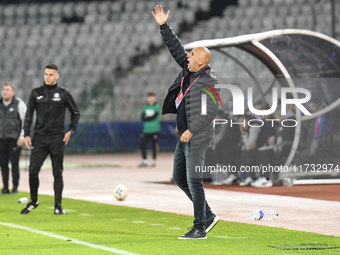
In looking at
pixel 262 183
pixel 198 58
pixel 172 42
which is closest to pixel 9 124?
pixel 262 183

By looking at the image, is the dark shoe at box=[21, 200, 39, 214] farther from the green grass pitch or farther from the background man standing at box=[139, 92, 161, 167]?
the background man standing at box=[139, 92, 161, 167]

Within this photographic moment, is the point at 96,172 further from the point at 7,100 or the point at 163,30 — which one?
the point at 163,30

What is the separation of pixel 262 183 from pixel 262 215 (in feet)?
16.6

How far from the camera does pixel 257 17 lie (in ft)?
109

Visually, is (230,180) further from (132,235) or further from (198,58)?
(198,58)

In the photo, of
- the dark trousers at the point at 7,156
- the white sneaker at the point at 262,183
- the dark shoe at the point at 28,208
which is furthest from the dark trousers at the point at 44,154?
the white sneaker at the point at 262,183

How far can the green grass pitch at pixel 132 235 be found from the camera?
653cm

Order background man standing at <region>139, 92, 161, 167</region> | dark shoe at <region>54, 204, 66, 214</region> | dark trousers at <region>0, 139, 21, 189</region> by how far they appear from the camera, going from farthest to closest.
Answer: background man standing at <region>139, 92, 161, 167</region> → dark trousers at <region>0, 139, 21, 189</region> → dark shoe at <region>54, 204, 66, 214</region>

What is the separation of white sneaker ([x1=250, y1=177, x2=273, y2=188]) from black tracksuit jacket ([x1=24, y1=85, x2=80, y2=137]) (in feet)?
17.3

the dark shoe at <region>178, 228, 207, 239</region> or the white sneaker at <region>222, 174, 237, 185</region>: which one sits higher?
the dark shoe at <region>178, 228, 207, 239</region>

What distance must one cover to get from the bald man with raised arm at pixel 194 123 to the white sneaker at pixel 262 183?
6802mm

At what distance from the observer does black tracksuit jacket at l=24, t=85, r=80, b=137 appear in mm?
9828

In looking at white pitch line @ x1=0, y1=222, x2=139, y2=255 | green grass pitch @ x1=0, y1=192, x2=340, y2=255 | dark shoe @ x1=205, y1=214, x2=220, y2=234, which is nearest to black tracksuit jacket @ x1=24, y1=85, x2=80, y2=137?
green grass pitch @ x1=0, y1=192, x2=340, y2=255

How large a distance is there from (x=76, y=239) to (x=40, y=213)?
2.88m
